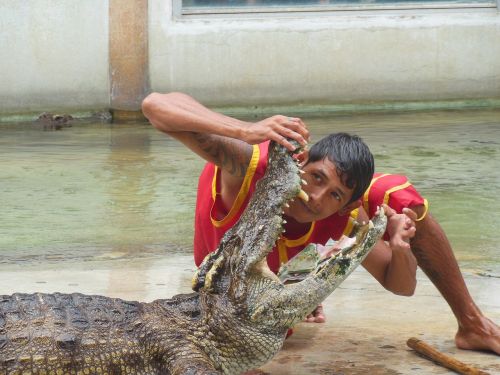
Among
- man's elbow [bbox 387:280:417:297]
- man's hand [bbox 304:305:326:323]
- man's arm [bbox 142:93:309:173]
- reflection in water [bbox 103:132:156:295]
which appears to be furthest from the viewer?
reflection in water [bbox 103:132:156:295]

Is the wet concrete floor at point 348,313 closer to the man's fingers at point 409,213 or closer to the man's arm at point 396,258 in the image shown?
the man's arm at point 396,258

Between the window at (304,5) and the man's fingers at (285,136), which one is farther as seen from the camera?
the window at (304,5)

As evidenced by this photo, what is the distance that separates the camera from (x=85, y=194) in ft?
22.1

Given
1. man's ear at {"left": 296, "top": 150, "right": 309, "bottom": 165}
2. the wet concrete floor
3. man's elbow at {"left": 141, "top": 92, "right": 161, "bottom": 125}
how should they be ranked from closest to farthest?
man's ear at {"left": 296, "top": 150, "right": 309, "bottom": 165}
man's elbow at {"left": 141, "top": 92, "right": 161, "bottom": 125}
the wet concrete floor

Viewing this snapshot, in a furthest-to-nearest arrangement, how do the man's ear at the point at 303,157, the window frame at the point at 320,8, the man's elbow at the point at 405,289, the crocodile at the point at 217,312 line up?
the window frame at the point at 320,8 → the man's elbow at the point at 405,289 → the man's ear at the point at 303,157 → the crocodile at the point at 217,312

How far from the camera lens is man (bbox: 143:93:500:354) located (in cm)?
333

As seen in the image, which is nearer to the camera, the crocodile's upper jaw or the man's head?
the crocodile's upper jaw

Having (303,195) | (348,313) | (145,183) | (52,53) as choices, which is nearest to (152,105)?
(303,195)

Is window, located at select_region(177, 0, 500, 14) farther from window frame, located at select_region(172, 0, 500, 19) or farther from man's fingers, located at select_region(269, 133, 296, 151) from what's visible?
man's fingers, located at select_region(269, 133, 296, 151)

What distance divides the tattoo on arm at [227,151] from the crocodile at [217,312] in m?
0.27

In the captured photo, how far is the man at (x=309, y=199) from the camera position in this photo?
3.33 meters

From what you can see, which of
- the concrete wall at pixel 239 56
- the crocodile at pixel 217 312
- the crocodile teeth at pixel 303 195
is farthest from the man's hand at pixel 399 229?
the concrete wall at pixel 239 56

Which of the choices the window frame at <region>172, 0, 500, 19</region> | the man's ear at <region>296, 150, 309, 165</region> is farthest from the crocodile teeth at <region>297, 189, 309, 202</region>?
the window frame at <region>172, 0, 500, 19</region>

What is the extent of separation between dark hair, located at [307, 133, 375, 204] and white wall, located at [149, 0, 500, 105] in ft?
23.2
